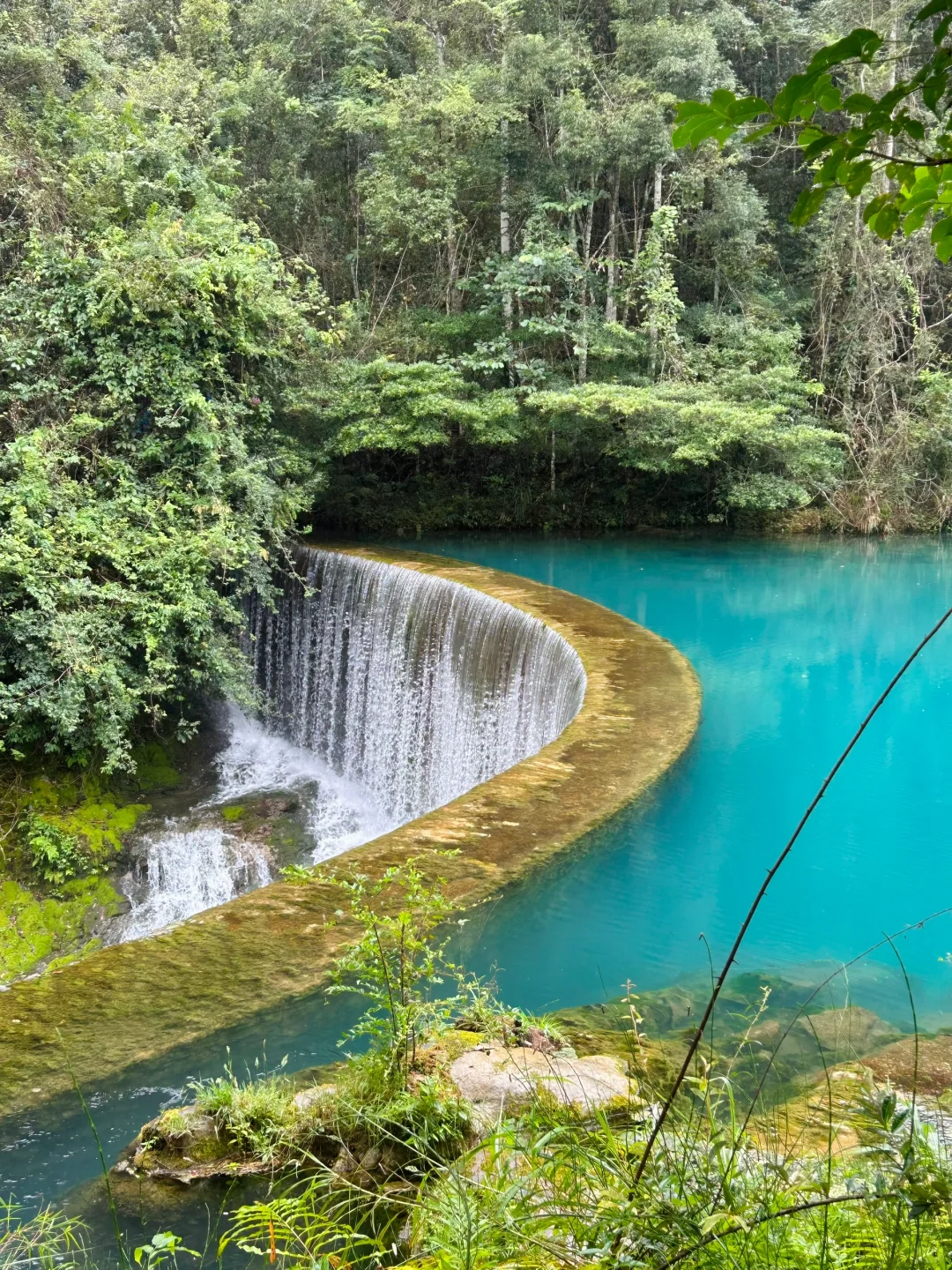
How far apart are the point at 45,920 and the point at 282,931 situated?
373cm

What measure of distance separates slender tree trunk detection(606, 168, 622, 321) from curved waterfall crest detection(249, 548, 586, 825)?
617cm

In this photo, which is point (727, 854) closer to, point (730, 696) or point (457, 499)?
point (730, 696)

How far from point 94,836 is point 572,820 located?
405cm

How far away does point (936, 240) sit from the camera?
4.79 ft

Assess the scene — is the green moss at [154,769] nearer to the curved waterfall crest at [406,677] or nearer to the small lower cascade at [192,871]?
the small lower cascade at [192,871]

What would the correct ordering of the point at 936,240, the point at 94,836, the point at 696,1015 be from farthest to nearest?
the point at 94,836 < the point at 696,1015 < the point at 936,240

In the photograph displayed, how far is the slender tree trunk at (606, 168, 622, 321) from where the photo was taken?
43.5 feet

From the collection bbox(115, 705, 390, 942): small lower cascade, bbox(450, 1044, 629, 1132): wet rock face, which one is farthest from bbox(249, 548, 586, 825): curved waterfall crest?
bbox(450, 1044, 629, 1132): wet rock face

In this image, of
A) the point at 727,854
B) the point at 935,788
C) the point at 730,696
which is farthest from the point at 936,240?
the point at 730,696

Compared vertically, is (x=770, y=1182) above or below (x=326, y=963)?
above

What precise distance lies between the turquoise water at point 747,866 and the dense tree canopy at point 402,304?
12.2 feet

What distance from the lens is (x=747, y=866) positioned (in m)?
4.86

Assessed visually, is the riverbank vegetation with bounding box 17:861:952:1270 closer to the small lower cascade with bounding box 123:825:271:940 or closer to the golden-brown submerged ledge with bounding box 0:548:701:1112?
the golden-brown submerged ledge with bounding box 0:548:701:1112

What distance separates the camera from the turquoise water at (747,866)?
285 centimetres
